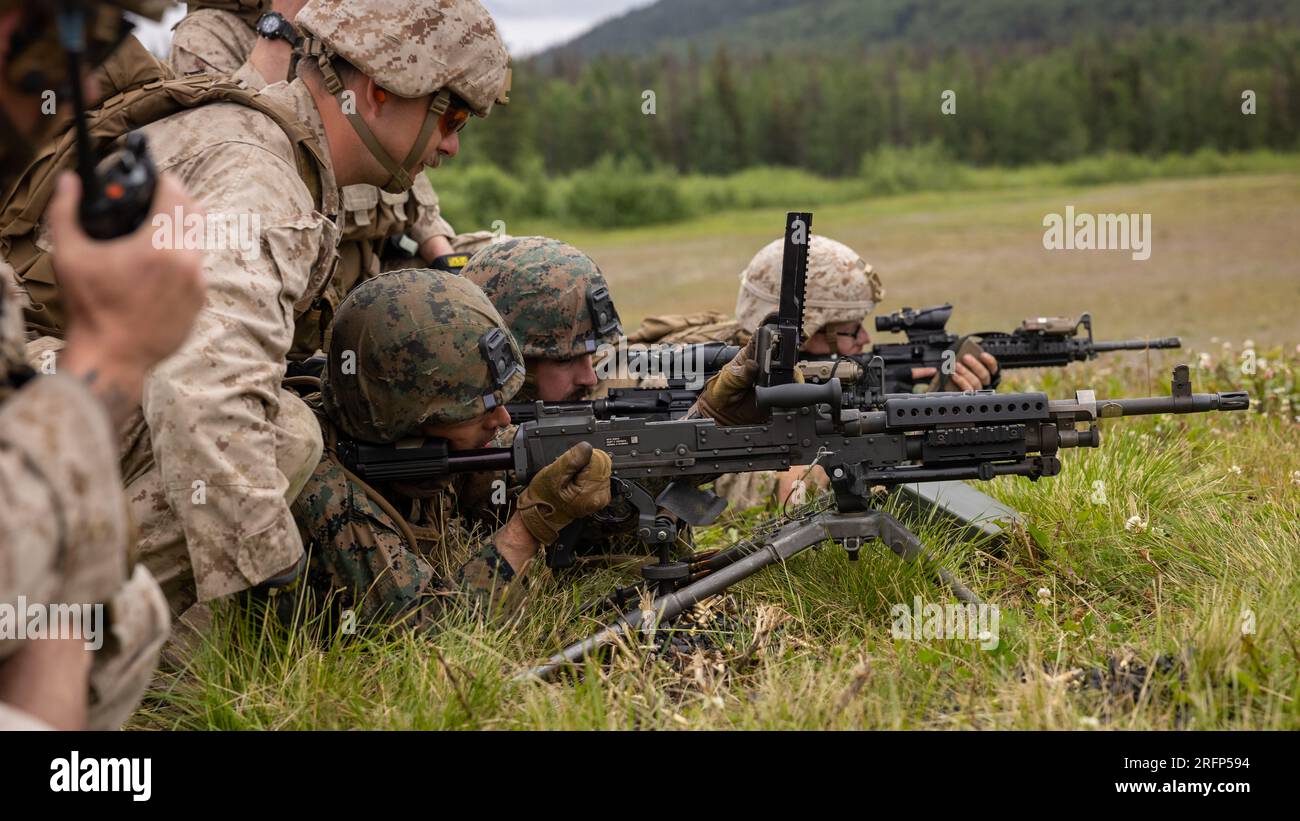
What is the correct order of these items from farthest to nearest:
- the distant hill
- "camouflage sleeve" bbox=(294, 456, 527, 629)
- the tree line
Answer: the distant hill, the tree line, "camouflage sleeve" bbox=(294, 456, 527, 629)

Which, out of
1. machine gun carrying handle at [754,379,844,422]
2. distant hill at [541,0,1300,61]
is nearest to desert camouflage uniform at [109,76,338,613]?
machine gun carrying handle at [754,379,844,422]

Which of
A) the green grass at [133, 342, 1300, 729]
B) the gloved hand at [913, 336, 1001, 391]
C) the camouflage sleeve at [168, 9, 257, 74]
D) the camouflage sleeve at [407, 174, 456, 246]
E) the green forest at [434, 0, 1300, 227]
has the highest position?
the green forest at [434, 0, 1300, 227]

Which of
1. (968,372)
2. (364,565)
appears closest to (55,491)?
(364,565)

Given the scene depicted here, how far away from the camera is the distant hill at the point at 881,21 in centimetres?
6600

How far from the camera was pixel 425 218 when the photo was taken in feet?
23.6

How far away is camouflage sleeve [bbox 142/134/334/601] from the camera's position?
3.33 m

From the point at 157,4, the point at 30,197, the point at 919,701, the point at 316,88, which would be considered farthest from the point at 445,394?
the point at 157,4

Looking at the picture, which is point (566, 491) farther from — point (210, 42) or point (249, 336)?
point (210, 42)

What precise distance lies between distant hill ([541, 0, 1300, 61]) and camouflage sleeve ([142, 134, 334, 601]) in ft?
176

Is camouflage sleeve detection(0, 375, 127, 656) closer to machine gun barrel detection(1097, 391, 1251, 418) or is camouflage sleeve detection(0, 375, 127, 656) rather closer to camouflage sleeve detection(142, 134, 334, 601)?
camouflage sleeve detection(142, 134, 334, 601)

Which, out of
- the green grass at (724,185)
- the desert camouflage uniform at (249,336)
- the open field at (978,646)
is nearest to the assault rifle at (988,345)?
the open field at (978,646)

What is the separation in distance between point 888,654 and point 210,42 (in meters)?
4.60

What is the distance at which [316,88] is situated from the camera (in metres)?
4.41
